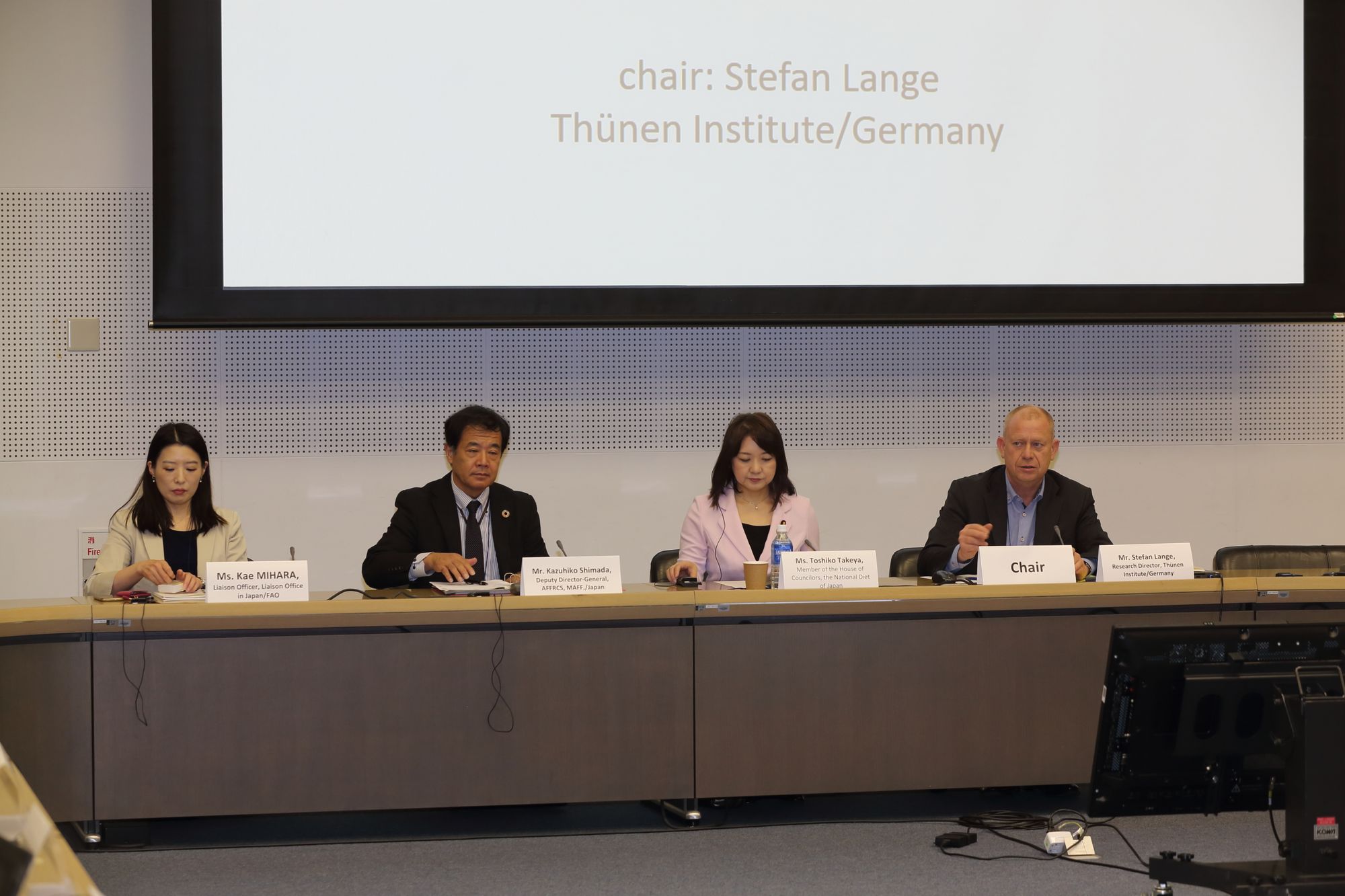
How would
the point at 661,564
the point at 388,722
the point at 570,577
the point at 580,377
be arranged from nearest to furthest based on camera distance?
the point at 388,722
the point at 570,577
the point at 661,564
the point at 580,377

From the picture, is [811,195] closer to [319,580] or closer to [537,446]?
[537,446]

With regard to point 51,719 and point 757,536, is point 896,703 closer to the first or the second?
point 757,536

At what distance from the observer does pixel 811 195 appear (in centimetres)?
502

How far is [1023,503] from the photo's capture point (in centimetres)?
428

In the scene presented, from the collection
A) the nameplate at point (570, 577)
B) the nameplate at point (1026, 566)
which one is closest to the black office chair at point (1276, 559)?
the nameplate at point (1026, 566)

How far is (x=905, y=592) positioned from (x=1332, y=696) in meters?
1.52

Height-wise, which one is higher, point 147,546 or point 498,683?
point 147,546

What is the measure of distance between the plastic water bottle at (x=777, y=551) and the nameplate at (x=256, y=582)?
4.44 ft

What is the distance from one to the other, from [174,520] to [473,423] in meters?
0.97

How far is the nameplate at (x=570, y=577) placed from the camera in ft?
11.8

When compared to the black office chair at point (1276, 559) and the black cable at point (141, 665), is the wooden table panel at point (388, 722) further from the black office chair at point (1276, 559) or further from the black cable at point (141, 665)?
Result: the black office chair at point (1276, 559)

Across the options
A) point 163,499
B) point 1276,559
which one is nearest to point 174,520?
point 163,499

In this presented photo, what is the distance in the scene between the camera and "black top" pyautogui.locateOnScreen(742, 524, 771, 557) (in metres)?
4.20

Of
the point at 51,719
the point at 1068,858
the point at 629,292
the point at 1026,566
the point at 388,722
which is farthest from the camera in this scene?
the point at 629,292
